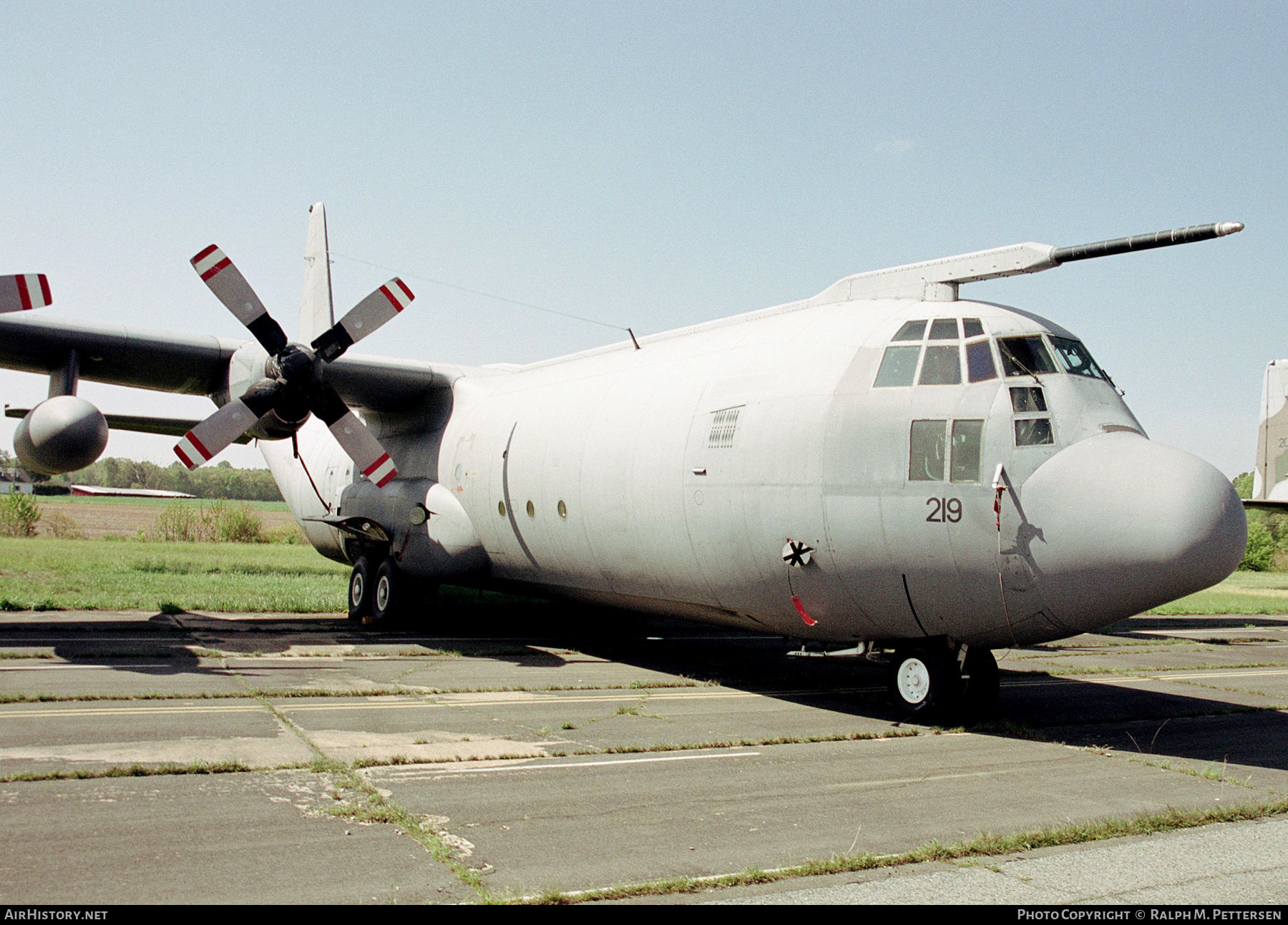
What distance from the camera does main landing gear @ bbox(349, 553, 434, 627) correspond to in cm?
1788

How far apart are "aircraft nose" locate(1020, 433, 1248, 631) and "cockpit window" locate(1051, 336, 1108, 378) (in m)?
1.02

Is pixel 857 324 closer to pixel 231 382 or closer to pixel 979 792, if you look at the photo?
pixel 979 792

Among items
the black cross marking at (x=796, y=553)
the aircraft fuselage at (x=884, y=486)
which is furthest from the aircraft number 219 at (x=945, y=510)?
the black cross marking at (x=796, y=553)

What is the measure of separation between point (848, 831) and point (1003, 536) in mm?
3688

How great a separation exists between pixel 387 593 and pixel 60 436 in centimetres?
617

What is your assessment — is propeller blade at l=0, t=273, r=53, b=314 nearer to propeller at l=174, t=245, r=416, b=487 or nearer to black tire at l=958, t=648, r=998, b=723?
propeller at l=174, t=245, r=416, b=487

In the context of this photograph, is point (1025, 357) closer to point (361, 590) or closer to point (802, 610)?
point (802, 610)

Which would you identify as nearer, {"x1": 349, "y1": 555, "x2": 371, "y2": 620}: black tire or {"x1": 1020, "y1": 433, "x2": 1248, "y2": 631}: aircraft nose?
{"x1": 1020, "y1": 433, "x2": 1248, "y2": 631}: aircraft nose

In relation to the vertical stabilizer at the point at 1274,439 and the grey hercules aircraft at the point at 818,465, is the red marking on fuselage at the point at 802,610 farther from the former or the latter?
the vertical stabilizer at the point at 1274,439

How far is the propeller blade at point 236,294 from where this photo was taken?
1475cm

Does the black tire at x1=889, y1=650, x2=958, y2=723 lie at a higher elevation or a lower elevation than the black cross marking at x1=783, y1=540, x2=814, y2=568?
lower

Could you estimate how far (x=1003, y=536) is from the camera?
8.98 m

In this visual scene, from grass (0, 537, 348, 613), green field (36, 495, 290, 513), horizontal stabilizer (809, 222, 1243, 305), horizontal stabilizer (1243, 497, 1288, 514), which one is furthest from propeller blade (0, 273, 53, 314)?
green field (36, 495, 290, 513)
